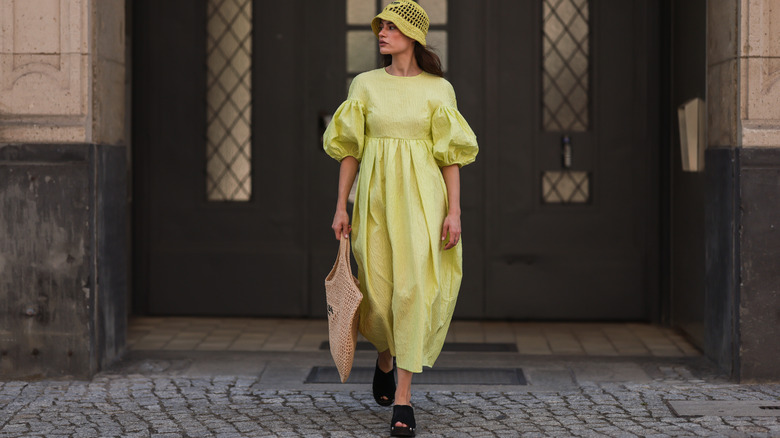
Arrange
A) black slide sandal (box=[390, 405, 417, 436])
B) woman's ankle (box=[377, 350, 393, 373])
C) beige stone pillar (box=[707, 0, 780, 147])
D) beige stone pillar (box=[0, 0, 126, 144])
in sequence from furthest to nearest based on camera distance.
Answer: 1. beige stone pillar (box=[0, 0, 126, 144])
2. beige stone pillar (box=[707, 0, 780, 147])
3. woman's ankle (box=[377, 350, 393, 373])
4. black slide sandal (box=[390, 405, 417, 436])

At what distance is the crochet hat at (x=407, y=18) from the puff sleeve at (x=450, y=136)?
32 cm

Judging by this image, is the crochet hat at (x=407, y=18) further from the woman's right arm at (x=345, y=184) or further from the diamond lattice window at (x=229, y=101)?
the diamond lattice window at (x=229, y=101)

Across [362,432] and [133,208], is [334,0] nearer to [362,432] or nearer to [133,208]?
[133,208]

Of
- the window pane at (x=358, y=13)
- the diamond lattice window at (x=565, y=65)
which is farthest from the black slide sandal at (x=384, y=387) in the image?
the window pane at (x=358, y=13)

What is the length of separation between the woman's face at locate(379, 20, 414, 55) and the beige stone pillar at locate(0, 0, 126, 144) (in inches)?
70.1

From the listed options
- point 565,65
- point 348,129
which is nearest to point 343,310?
point 348,129

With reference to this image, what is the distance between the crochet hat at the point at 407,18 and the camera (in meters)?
4.95

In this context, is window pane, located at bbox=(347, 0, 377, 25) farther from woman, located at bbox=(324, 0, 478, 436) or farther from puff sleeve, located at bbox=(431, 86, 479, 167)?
puff sleeve, located at bbox=(431, 86, 479, 167)

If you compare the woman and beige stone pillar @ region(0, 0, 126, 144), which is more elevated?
beige stone pillar @ region(0, 0, 126, 144)

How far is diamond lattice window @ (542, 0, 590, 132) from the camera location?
25.2 ft

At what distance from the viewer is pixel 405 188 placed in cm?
496

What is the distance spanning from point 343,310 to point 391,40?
121 cm

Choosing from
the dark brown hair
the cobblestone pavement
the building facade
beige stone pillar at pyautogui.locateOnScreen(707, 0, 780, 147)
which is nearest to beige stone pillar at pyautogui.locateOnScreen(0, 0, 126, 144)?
the cobblestone pavement

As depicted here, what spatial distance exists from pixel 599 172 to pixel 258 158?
2.35m
